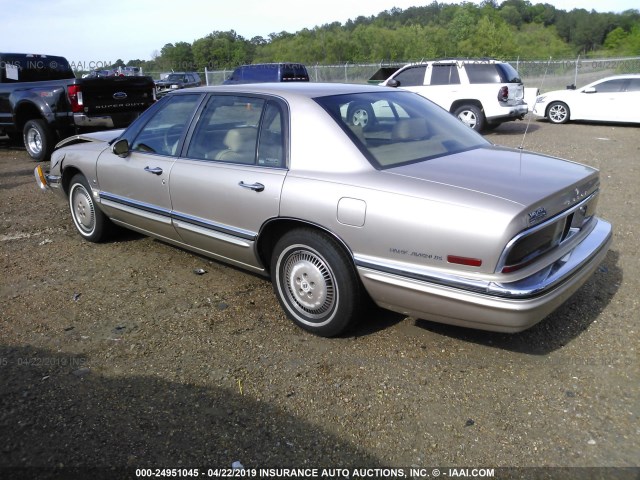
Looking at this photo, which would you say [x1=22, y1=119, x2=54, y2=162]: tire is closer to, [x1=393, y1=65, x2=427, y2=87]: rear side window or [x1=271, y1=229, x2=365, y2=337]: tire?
[x1=271, y1=229, x2=365, y2=337]: tire

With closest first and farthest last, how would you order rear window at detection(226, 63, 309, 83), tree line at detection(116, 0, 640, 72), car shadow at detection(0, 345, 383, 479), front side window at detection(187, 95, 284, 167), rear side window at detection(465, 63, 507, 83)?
1. car shadow at detection(0, 345, 383, 479)
2. front side window at detection(187, 95, 284, 167)
3. rear side window at detection(465, 63, 507, 83)
4. rear window at detection(226, 63, 309, 83)
5. tree line at detection(116, 0, 640, 72)

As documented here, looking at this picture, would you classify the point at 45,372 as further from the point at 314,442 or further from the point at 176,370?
the point at 314,442

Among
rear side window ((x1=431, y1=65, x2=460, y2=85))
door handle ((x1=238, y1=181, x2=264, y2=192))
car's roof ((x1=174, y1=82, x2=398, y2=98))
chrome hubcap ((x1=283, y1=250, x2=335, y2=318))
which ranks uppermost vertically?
rear side window ((x1=431, y1=65, x2=460, y2=85))

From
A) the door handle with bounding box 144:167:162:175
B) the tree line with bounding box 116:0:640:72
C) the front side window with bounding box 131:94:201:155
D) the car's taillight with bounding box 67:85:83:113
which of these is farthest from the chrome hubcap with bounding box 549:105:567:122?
the tree line with bounding box 116:0:640:72

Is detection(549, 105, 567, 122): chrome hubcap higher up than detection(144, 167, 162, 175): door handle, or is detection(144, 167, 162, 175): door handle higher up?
detection(144, 167, 162, 175): door handle

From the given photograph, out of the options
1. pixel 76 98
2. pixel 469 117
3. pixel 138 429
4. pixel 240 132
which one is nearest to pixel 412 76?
pixel 469 117

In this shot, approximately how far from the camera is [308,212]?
3283mm

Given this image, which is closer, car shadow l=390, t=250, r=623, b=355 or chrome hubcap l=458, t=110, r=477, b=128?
car shadow l=390, t=250, r=623, b=355

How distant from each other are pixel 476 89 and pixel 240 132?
10.2m

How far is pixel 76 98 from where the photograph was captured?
367 inches

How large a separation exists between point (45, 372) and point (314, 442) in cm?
176

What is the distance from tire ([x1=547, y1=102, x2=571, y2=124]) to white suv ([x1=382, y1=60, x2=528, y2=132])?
10.3 feet

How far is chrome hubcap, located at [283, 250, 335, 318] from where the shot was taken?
3.39 m

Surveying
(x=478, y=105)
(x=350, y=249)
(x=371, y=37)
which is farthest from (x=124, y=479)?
(x=371, y=37)
